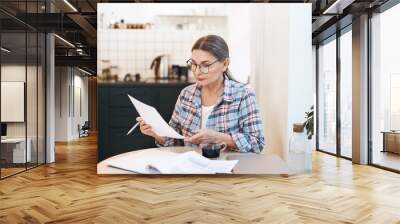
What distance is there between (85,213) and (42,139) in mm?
3973

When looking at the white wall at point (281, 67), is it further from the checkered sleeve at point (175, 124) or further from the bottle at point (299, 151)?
the checkered sleeve at point (175, 124)

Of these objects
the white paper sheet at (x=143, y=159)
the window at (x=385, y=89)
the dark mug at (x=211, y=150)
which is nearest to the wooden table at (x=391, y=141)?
the window at (x=385, y=89)

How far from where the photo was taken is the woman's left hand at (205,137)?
447 centimetres

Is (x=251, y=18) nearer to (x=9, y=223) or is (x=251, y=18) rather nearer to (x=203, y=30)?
(x=203, y=30)

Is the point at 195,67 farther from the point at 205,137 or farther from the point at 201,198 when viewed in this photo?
the point at 201,198

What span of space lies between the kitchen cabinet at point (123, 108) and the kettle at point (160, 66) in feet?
0.31

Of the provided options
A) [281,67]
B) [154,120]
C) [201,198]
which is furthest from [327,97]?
[201,198]

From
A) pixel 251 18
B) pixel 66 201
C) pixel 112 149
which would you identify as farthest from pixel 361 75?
pixel 66 201

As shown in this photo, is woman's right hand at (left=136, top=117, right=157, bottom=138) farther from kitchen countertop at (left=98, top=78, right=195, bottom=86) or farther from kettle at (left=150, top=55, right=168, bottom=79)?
kettle at (left=150, top=55, right=168, bottom=79)

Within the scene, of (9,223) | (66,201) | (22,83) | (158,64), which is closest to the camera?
(9,223)

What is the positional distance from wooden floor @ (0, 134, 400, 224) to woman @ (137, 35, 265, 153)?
2.02 feet

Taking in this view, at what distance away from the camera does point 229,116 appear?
4.48 metres

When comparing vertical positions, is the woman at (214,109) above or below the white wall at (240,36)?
below

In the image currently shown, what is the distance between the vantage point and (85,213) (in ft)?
12.3
